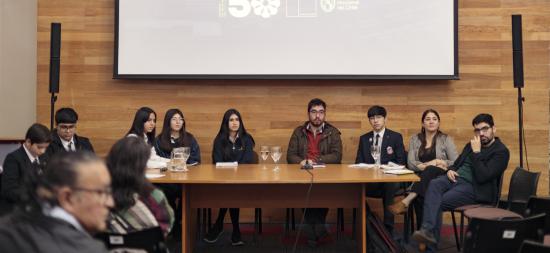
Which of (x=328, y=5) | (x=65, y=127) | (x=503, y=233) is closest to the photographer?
(x=503, y=233)

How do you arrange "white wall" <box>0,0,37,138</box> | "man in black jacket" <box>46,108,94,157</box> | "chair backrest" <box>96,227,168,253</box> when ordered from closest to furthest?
1. "chair backrest" <box>96,227,168,253</box>
2. "man in black jacket" <box>46,108,94,157</box>
3. "white wall" <box>0,0,37,138</box>

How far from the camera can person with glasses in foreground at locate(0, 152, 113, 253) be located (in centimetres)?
135

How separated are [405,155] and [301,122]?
3.71ft

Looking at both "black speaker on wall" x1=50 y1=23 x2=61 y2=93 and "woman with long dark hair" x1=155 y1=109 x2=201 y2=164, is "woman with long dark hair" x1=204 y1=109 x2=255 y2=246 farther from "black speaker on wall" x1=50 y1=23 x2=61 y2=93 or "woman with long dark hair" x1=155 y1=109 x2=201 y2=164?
"black speaker on wall" x1=50 y1=23 x2=61 y2=93

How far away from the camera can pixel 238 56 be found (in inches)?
214

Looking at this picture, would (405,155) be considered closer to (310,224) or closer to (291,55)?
(310,224)

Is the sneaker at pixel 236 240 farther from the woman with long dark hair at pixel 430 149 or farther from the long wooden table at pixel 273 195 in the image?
the woman with long dark hair at pixel 430 149

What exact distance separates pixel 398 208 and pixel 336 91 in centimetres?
157

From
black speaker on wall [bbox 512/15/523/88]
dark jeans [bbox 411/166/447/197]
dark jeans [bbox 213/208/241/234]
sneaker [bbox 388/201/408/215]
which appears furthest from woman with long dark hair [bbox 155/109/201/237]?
black speaker on wall [bbox 512/15/523/88]

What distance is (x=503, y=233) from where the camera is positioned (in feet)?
8.61

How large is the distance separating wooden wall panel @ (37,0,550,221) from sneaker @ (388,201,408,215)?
3.81 ft

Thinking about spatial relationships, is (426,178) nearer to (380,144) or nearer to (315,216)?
(380,144)

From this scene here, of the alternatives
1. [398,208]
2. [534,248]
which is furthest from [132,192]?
[398,208]

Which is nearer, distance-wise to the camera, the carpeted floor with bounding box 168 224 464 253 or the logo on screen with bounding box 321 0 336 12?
the carpeted floor with bounding box 168 224 464 253
